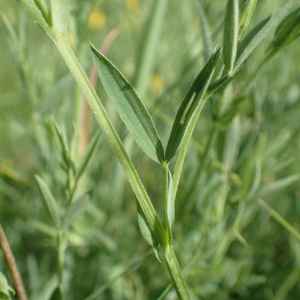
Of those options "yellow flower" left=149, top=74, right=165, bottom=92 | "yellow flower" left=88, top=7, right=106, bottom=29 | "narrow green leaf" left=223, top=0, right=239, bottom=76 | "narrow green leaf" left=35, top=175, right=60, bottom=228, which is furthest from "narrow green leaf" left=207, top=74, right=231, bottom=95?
"yellow flower" left=88, top=7, right=106, bottom=29

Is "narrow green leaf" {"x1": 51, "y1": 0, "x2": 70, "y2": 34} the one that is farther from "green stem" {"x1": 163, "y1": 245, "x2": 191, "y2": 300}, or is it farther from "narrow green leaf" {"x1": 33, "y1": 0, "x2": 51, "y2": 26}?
"green stem" {"x1": 163, "y1": 245, "x2": 191, "y2": 300}

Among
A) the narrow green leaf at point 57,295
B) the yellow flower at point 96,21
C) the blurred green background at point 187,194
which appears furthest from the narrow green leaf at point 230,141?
the yellow flower at point 96,21

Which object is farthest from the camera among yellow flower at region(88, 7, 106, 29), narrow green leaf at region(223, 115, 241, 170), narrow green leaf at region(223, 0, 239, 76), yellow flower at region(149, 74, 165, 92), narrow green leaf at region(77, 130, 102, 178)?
yellow flower at region(88, 7, 106, 29)

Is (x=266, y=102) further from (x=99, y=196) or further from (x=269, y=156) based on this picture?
(x=99, y=196)

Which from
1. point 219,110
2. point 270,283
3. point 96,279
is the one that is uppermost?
point 219,110

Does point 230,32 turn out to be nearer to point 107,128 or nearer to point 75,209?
point 107,128

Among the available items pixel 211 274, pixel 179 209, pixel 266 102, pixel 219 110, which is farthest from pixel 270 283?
pixel 219 110
